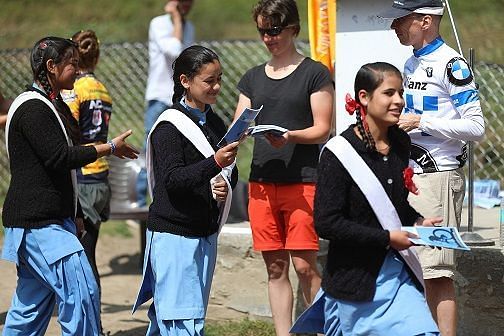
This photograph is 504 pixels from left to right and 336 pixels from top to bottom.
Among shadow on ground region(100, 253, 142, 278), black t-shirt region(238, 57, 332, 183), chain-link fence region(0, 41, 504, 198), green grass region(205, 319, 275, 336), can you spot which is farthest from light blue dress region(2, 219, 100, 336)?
chain-link fence region(0, 41, 504, 198)

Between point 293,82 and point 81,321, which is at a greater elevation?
point 293,82

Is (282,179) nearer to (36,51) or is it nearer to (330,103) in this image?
(330,103)

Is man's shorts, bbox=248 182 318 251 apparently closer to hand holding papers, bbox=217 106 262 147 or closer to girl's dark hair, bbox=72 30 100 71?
hand holding papers, bbox=217 106 262 147

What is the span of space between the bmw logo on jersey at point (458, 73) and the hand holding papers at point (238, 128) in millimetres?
1053

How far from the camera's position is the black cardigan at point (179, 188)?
5.13m

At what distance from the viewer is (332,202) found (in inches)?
177

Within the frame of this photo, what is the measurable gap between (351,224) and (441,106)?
1.35 meters

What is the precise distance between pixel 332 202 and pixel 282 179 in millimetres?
1759

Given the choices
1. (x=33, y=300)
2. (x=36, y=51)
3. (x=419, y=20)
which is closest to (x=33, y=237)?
(x=33, y=300)

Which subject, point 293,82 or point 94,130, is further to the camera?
point 94,130

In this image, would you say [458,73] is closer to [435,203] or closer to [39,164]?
[435,203]

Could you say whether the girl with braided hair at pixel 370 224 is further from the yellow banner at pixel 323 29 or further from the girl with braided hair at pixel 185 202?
the yellow banner at pixel 323 29

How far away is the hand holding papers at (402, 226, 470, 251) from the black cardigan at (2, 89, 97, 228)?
183 cm

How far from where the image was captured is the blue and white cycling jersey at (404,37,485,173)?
5.43 meters
